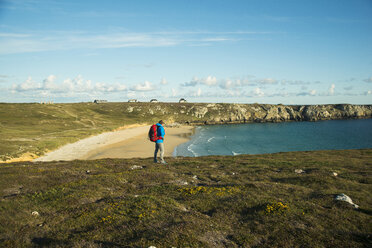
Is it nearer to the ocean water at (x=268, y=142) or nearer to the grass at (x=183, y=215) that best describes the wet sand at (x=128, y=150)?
the ocean water at (x=268, y=142)

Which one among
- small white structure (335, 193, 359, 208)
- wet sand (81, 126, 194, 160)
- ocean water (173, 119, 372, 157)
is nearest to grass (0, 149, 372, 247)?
small white structure (335, 193, 359, 208)

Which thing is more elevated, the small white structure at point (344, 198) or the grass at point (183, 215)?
the small white structure at point (344, 198)

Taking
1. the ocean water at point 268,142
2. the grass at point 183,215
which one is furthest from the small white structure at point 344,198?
the ocean water at point 268,142

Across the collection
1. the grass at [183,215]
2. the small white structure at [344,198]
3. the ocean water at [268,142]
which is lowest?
the ocean water at [268,142]

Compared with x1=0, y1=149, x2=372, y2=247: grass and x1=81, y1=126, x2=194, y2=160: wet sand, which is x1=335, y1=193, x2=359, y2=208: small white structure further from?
x1=81, y1=126, x2=194, y2=160: wet sand

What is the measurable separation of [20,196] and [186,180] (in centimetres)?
1047

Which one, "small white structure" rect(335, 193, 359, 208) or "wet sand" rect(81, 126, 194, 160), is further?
"wet sand" rect(81, 126, 194, 160)

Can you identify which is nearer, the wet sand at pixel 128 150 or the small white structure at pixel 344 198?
the small white structure at pixel 344 198

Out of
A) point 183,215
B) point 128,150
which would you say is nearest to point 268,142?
point 128,150

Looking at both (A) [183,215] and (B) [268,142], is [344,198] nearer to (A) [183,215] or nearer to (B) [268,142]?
(A) [183,215]

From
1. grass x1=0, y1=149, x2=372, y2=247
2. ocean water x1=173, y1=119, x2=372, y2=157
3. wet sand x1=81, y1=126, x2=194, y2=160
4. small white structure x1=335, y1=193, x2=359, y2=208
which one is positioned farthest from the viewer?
ocean water x1=173, y1=119, x2=372, y2=157

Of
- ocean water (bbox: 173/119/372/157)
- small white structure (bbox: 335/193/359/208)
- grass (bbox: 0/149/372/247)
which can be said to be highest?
small white structure (bbox: 335/193/359/208)

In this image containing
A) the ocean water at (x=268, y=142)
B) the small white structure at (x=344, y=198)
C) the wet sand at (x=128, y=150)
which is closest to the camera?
the small white structure at (x=344, y=198)

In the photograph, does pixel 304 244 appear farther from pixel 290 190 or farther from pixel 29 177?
pixel 29 177
